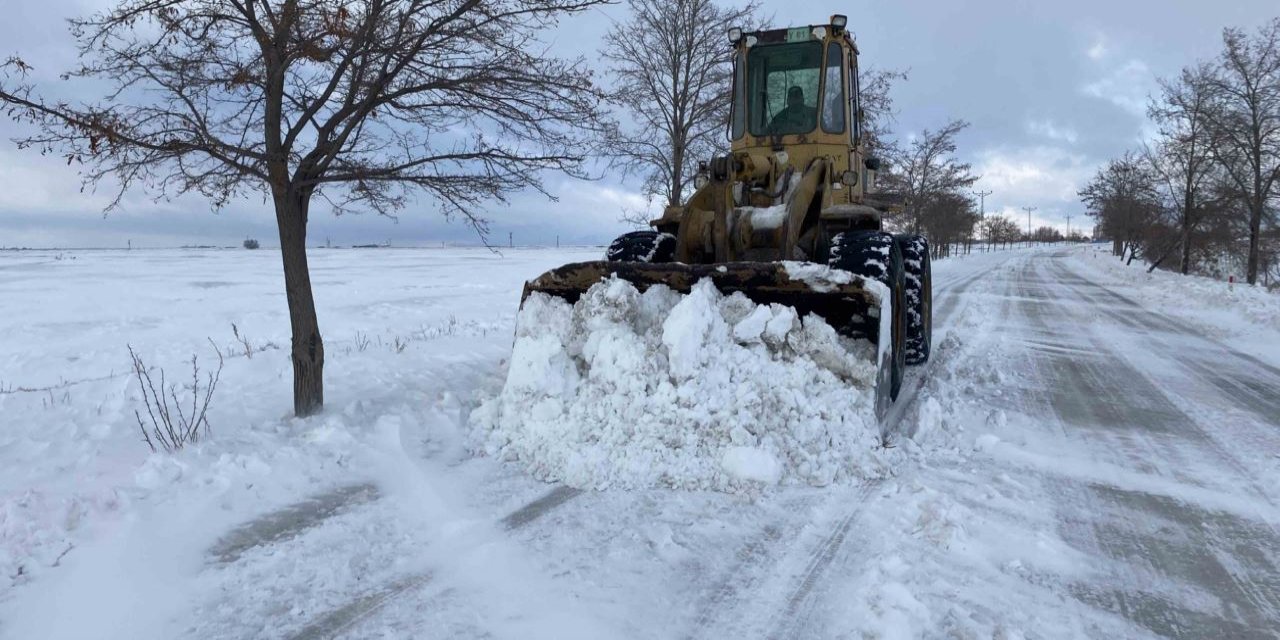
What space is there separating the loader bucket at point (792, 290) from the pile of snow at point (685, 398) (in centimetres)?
9

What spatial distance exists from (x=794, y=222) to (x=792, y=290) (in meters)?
1.25

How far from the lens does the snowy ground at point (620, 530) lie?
254 cm

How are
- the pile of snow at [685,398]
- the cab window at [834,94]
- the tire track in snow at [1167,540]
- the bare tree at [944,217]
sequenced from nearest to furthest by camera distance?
the tire track in snow at [1167,540] < the pile of snow at [685,398] < the cab window at [834,94] < the bare tree at [944,217]

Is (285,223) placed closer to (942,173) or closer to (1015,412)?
(1015,412)

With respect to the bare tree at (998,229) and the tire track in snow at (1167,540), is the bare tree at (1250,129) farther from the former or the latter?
the bare tree at (998,229)

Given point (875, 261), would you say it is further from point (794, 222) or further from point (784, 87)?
point (784, 87)

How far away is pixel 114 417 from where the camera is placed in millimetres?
5117

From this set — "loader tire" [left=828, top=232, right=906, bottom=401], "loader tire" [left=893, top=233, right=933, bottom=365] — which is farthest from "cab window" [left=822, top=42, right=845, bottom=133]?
"loader tire" [left=828, top=232, right=906, bottom=401]

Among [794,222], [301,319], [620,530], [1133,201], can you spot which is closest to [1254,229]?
[1133,201]

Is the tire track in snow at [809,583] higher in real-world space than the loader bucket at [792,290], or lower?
lower

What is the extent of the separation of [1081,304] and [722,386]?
1398 centimetres

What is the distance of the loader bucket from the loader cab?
8.29ft

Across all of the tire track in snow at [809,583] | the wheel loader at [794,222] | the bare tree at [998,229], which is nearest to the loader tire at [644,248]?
the wheel loader at [794,222]

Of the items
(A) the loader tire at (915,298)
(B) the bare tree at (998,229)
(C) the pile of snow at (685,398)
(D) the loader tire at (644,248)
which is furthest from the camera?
(B) the bare tree at (998,229)
